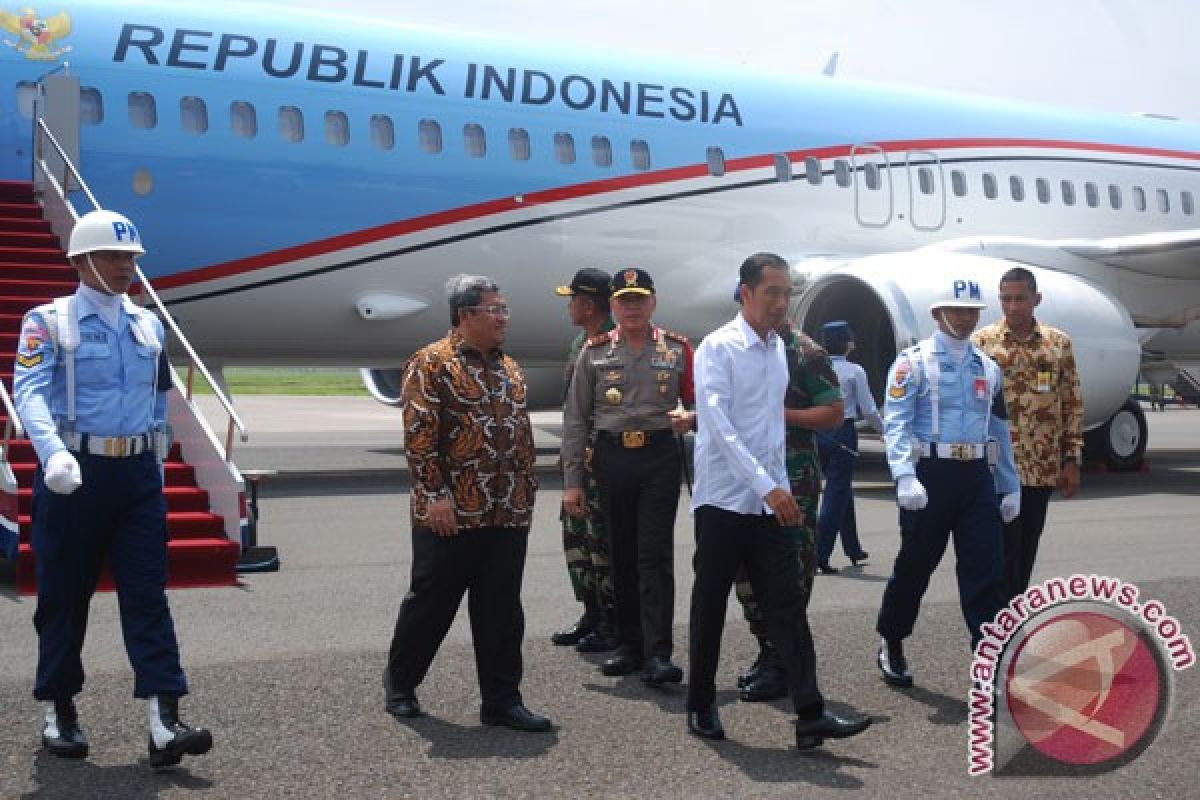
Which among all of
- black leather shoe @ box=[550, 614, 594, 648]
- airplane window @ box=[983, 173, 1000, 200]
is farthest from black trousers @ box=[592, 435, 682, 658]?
airplane window @ box=[983, 173, 1000, 200]

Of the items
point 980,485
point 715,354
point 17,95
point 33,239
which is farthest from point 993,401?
point 17,95

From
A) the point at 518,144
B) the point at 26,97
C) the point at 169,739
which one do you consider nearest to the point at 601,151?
the point at 518,144

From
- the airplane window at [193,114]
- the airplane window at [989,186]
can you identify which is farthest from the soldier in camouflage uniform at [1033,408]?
the airplane window at [989,186]

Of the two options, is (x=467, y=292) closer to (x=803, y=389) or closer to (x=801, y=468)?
(x=803, y=389)

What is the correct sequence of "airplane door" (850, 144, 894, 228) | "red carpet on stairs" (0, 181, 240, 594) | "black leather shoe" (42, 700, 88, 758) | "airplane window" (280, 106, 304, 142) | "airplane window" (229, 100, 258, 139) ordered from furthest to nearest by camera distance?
"airplane door" (850, 144, 894, 228), "airplane window" (280, 106, 304, 142), "airplane window" (229, 100, 258, 139), "red carpet on stairs" (0, 181, 240, 594), "black leather shoe" (42, 700, 88, 758)

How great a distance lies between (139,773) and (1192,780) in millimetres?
3139

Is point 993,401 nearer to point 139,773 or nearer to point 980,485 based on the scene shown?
point 980,485

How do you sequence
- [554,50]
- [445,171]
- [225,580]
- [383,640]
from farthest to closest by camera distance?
[554,50]
[445,171]
[225,580]
[383,640]

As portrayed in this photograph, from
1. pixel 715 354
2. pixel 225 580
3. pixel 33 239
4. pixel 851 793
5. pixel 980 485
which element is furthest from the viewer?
pixel 33 239

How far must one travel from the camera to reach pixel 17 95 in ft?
36.1

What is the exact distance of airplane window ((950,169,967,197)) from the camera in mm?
16141

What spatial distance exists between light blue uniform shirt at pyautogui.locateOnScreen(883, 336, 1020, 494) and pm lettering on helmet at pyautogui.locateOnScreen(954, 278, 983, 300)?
0.20 m

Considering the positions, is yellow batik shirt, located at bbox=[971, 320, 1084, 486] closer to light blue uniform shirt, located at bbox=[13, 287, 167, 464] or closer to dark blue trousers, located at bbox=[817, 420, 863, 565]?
dark blue trousers, located at bbox=[817, 420, 863, 565]

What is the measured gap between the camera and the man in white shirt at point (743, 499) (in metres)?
4.84
